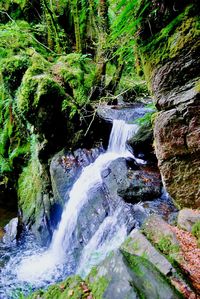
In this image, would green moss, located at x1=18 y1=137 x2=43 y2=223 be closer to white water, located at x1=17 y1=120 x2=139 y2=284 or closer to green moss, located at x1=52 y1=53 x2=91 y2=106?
white water, located at x1=17 y1=120 x2=139 y2=284

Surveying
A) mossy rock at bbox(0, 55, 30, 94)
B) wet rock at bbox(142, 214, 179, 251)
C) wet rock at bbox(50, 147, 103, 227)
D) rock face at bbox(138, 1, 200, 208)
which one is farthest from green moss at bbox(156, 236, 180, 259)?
mossy rock at bbox(0, 55, 30, 94)

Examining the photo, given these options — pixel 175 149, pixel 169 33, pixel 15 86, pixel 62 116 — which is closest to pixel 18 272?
pixel 62 116

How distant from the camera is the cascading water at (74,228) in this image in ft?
17.8

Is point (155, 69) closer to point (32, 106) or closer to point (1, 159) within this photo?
point (32, 106)

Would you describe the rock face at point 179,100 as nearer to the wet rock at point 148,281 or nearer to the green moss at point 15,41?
the wet rock at point 148,281

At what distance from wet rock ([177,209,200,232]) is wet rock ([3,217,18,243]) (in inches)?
221

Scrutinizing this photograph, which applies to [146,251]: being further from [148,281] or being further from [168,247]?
[148,281]

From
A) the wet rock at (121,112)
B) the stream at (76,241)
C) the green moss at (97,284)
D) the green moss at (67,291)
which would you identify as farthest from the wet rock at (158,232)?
the wet rock at (121,112)

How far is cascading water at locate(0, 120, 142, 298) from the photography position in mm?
5414

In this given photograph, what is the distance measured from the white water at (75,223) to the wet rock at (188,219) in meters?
1.77

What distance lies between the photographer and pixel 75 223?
655 centimetres

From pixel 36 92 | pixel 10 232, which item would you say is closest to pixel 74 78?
pixel 36 92

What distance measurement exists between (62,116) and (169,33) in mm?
4835

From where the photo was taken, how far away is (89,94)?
8297mm
